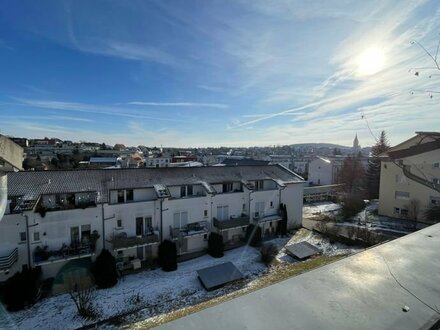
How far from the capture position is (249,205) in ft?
71.7

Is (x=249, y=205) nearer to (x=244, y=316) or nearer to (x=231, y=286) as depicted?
(x=231, y=286)

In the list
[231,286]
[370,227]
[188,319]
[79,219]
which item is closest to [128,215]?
[79,219]

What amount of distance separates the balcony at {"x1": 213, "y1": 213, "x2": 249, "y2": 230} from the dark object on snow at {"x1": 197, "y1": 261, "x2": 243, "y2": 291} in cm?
336

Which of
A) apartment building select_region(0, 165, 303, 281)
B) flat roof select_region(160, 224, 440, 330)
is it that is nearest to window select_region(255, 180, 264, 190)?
apartment building select_region(0, 165, 303, 281)

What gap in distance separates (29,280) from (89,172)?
730cm

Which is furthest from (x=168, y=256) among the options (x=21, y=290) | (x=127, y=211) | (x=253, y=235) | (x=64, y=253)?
(x=21, y=290)

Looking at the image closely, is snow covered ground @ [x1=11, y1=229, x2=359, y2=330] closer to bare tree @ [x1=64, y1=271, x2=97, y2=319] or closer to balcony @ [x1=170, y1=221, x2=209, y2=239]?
bare tree @ [x1=64, y1=271, x2=97, y2=319]

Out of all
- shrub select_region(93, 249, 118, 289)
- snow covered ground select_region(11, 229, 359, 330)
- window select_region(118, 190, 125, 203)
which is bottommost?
snow covered ground select_region(11, 229, 359, 330)

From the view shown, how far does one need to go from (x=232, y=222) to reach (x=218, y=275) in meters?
5.06

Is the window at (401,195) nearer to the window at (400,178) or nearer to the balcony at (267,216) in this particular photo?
the window at (400,178)

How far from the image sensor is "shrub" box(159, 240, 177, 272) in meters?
16.8

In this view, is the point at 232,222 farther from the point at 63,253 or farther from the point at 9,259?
the point at 9,259

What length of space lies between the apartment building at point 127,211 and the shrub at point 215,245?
75 centimetres

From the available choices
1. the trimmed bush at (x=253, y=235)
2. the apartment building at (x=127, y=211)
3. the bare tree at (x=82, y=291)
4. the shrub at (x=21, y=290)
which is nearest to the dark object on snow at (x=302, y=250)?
the trimmed bush at (x=253, y=235)
